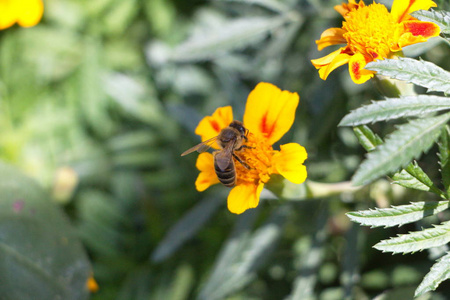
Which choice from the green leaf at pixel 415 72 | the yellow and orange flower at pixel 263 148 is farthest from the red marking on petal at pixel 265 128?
the green leaf at pixel 415 72

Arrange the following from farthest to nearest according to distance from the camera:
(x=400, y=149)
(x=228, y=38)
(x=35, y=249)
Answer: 1. (x=228, y=38)
2. (x=35, y=249)
3. (x=400, y=149)

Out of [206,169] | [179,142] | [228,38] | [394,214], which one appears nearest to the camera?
[394,214]

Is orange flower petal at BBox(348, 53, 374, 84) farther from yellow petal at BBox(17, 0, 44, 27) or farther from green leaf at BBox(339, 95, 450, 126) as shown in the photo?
yellow petal at BBox(17, 0, 44, 27)

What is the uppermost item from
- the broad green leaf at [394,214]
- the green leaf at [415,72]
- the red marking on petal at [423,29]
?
the red marking on petal at [423,29]

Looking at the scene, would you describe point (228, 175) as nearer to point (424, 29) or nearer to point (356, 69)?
point (356, 69)

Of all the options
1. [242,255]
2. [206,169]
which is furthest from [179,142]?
[206,169]

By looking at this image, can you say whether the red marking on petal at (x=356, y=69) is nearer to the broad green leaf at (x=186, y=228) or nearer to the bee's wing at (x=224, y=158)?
the bee's wing at (x=224, y=158)

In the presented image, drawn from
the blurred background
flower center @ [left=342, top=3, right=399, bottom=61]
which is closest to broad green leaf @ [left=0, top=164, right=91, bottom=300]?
the blurred background
